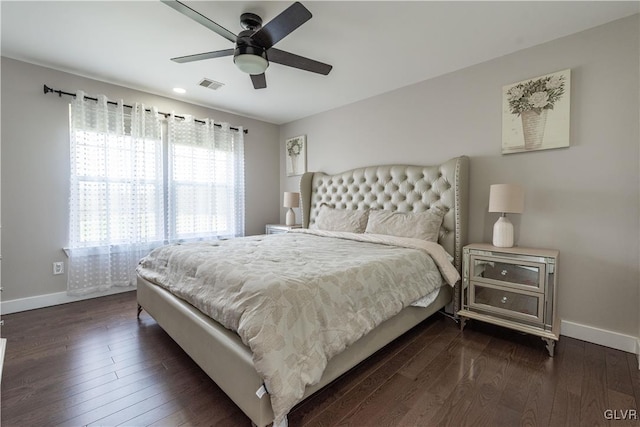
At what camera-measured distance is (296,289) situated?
1.40m

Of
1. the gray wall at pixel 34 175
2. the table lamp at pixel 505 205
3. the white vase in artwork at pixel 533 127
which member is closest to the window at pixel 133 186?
the gray wall at pixel 34 175

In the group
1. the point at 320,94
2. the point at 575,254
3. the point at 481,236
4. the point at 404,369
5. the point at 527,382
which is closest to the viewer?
the point at 527,382

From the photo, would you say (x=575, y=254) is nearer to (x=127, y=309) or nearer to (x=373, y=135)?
(x=373, y=135)

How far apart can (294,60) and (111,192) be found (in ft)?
Result: 8.69

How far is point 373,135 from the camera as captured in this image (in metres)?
3.63

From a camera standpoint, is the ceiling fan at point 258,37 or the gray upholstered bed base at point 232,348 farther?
the ceiling fan at point 258,37

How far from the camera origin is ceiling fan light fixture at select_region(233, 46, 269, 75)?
1.99m

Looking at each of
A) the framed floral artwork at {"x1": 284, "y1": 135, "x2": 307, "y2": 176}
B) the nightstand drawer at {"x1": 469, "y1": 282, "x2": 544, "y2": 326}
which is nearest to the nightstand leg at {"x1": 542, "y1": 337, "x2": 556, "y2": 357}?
the nightstand drawer at {"x1": 469, "y1": 282, "x2": 544, "y2": 326}

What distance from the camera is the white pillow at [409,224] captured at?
2.70m

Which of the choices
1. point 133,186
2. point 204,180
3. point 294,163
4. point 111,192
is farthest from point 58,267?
point 294,163

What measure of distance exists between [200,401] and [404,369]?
50.1 inches

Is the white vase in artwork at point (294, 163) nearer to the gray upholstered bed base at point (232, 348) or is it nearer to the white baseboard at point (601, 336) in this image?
the gray upholstered bed base at point (232, 348)

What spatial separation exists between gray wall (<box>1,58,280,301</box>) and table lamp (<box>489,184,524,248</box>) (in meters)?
4.24

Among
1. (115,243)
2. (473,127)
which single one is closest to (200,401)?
(115,243)
